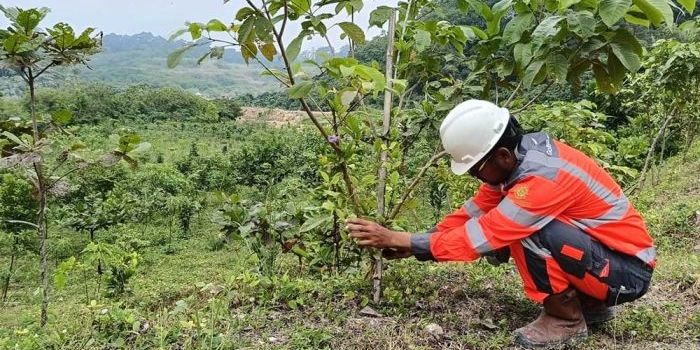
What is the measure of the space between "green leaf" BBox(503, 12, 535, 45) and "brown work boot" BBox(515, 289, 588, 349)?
3.16ft

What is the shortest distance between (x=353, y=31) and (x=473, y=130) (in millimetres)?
548

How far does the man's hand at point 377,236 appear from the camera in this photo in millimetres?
2047

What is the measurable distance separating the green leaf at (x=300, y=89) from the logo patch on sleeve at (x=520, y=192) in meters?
0.77

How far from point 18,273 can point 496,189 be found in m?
7.85

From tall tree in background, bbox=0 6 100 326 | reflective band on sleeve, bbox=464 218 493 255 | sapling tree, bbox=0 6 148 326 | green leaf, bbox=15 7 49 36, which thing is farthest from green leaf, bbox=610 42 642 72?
green leaf, bbox=15 7 49 36

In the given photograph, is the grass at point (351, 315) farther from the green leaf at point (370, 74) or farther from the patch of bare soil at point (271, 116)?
the patch of bare soil at point (271, 116)

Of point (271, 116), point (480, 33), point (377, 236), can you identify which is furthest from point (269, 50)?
point (271, 116)

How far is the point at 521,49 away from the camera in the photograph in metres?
2.13

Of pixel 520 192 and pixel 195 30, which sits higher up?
pixel 195 30

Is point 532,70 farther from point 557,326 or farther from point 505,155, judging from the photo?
point 557,326

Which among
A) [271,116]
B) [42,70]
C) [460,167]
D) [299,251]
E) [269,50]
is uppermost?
[269,50]

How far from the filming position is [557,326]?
209 centimetres

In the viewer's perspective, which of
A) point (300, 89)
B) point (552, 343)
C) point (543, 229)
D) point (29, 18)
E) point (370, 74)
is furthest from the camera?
point (29, 18)

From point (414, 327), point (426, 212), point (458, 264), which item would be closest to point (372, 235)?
point (414, 327)
